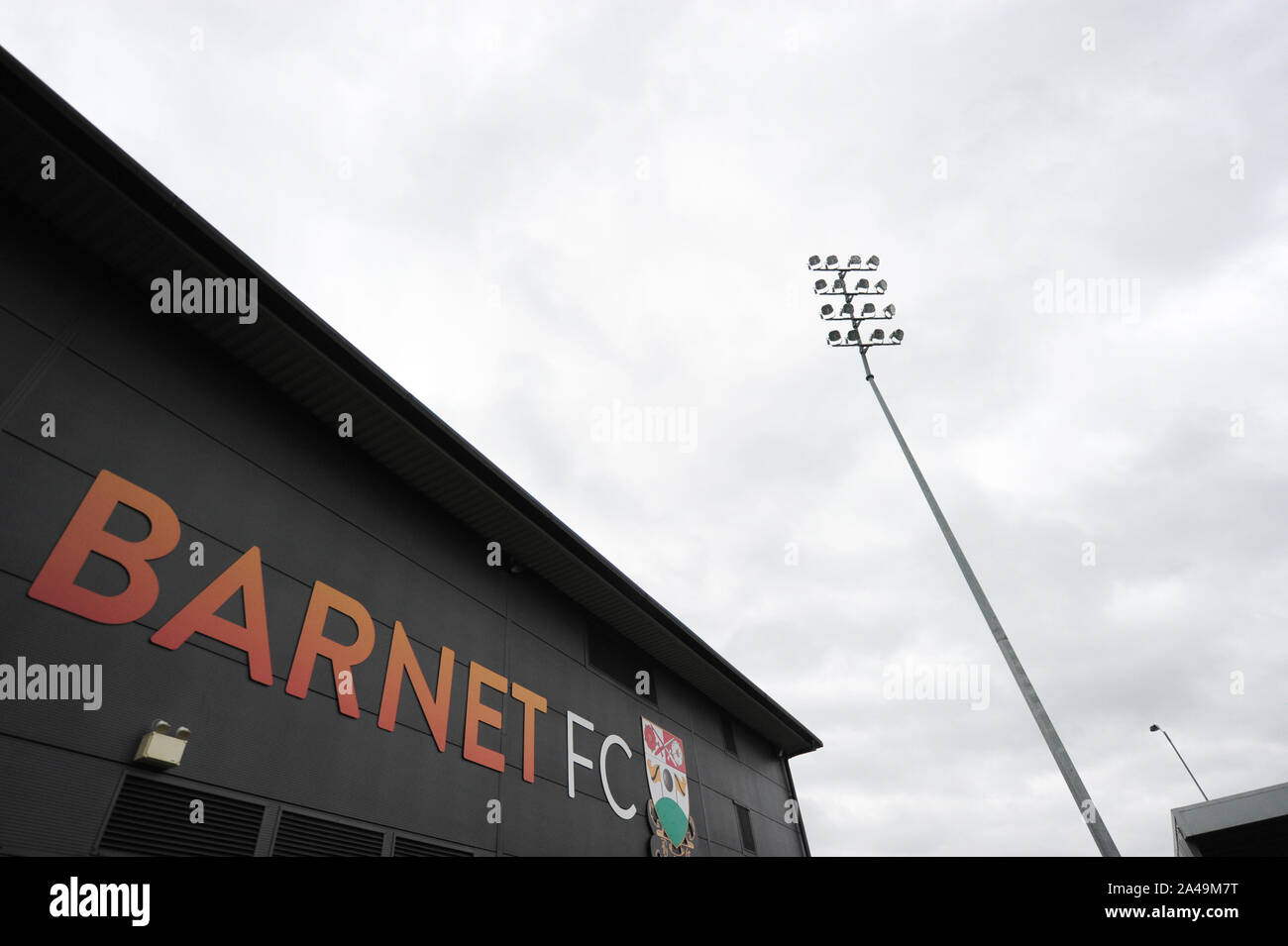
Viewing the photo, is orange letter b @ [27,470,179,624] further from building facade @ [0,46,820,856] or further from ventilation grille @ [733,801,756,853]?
ventilation grille @ [733,801,756,853]

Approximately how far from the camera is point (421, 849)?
8.30 m

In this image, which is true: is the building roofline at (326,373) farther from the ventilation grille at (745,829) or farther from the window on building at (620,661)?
the ventilation grille at (745,829)

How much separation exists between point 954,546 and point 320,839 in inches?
399

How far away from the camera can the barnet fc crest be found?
12719 millimetres

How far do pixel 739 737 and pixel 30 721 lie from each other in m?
15.7

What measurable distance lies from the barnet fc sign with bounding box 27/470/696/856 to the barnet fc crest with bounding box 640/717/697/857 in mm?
426

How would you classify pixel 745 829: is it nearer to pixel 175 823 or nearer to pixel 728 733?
pixel 728 733

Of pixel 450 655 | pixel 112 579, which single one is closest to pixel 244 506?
pixel 112 579

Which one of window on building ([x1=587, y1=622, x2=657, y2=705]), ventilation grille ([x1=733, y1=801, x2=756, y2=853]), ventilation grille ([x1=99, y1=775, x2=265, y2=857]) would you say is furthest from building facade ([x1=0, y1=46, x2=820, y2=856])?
ventilation grille ([x1=733, y1=801, x2=756, y2=853])

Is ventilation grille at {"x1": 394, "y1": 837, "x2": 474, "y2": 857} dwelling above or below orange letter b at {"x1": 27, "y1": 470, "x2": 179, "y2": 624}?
below

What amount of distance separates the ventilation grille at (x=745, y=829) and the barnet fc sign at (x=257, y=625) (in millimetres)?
4118

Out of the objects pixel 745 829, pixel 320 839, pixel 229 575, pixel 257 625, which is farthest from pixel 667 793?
pixel 229 575
